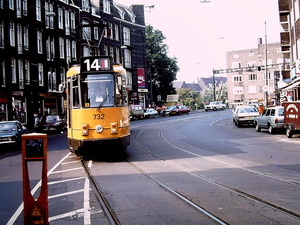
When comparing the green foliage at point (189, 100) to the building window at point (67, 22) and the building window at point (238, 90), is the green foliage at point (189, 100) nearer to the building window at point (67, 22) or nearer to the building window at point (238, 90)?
the building window at point (238, 90)

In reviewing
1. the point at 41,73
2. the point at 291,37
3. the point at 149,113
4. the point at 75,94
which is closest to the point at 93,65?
the point at 75,94

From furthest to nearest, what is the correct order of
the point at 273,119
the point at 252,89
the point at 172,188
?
the point at 252,89
the point at 273,119
the point at 172,188

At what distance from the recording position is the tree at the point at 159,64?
Result: 75.6m

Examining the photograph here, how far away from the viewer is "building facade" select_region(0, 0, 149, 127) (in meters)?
35.8

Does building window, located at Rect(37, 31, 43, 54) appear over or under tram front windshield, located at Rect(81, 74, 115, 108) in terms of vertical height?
over

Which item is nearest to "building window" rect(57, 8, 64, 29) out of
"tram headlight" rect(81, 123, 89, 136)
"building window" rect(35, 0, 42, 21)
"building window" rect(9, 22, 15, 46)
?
"building window" rect(35, 0, 42, 21)

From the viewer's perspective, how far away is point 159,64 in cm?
7600

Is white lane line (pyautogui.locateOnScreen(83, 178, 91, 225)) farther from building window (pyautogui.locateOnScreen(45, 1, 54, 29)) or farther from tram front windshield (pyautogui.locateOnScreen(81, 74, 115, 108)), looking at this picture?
building window (pyautogui.locateOnScreen(45, 1, 54, 29))

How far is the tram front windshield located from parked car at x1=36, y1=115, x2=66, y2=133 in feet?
64.6

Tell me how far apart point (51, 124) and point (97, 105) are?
20.0 metres

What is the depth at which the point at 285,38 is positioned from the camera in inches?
1660

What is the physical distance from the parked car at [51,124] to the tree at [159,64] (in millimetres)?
43528

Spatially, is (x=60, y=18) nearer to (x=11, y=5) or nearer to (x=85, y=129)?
(x=11, y=5)

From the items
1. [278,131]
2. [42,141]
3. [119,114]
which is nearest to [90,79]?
[119,114]
